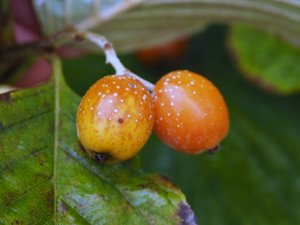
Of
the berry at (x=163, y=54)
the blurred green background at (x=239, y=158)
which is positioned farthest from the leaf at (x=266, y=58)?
the berry at (x=163, y=54)

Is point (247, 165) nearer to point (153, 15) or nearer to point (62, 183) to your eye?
point (153, 15)

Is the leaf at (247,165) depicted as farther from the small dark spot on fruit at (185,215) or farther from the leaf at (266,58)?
the small dark spot on fruit at (185,215)

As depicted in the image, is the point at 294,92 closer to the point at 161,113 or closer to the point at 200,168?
the point at 200,168

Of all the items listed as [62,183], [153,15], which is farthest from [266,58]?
[62,183]

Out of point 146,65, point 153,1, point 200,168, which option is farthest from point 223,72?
point 153,1

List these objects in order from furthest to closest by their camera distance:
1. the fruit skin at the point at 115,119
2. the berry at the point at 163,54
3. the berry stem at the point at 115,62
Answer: the berry at the point at 163,54 < the berry stem at the point at 115,62 < the fruit skin at the point at 115,119

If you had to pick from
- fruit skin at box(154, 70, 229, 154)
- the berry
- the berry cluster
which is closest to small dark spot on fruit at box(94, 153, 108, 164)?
the berry cluster
